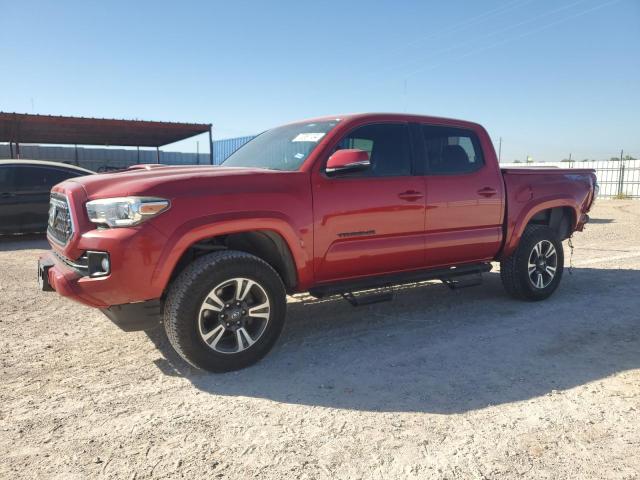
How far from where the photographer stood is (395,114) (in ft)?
14.3

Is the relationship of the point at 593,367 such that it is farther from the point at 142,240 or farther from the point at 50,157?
the point at 50,157

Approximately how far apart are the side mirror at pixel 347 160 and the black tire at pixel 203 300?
0.94 meters

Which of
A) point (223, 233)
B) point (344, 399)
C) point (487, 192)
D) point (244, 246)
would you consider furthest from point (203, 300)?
point (487, 192)

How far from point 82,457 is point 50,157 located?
95.6 ft

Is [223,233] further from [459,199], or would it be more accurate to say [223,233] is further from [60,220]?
[459,199]

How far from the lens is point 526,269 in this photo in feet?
16.4

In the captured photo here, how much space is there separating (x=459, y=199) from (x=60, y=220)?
3.46m

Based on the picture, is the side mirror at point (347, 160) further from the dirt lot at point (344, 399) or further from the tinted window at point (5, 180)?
the tinted window at point (5, 180)

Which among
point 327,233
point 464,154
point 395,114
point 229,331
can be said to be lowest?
point 229,331

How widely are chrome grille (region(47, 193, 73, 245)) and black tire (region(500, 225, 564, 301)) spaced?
167 inches

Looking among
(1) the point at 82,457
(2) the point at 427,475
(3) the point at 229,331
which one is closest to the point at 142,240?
(3) the point at 229,331

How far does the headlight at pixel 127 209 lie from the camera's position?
9.73 feet

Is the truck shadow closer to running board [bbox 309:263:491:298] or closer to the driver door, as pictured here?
running board [bbox 309:263:491:298]

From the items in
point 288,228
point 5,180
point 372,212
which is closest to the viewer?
point 288,228
